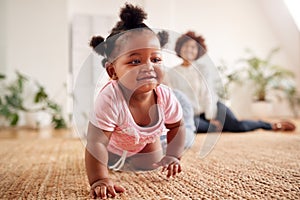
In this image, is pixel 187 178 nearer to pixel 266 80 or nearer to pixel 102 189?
pixel 102 189

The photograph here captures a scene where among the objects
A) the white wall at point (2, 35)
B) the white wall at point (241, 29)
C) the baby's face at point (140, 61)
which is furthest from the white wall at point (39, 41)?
the baby's face at point (140, 61)

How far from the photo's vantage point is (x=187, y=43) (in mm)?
982

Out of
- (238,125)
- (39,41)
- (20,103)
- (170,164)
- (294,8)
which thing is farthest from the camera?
(294,8)

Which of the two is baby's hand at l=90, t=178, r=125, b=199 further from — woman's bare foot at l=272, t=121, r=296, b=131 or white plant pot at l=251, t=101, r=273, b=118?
white plant pot at l=251, t=101, r=273, b=118

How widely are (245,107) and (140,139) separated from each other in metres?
3.33

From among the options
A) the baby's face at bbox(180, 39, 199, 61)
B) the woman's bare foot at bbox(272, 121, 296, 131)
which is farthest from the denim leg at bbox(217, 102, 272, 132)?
the baby's face at bbox(180, 39, 199, 61)

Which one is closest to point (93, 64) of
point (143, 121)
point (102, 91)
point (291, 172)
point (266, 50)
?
point (102, 91)

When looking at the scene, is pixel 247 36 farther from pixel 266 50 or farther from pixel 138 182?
pixel 138 182

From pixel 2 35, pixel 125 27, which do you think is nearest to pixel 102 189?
pixel 125 27

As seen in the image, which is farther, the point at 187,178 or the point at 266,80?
the point at 266,80

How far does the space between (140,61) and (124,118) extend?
132 millimetres

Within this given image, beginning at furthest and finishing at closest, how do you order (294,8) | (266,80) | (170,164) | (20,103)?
(266,80)
(294,8)
(20,103)
(170,164)

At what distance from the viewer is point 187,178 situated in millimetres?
892

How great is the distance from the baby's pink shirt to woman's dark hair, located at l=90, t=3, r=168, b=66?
0.23 ft
